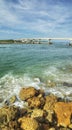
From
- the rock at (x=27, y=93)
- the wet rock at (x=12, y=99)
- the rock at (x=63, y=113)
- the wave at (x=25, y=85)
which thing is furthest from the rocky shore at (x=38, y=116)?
the wave at (x=25, y=85)

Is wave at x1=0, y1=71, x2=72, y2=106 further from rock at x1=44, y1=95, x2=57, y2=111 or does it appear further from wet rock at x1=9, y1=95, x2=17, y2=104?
rock at x1=44, y1=95, x2=57, y2=111

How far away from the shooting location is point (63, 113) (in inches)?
467

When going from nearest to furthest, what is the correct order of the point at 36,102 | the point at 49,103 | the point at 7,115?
1. the point at 7,115
2. the point at 49,103
3. the point at 36,102

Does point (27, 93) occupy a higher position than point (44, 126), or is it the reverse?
point (27, 93)

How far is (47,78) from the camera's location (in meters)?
21.6

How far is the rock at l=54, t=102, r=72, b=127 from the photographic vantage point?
11405 mm

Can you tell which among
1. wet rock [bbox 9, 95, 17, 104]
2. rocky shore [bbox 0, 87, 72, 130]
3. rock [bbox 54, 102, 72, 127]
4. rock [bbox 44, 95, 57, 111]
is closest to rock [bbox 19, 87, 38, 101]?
wet rock [bbox 9, 95, 17, 104]

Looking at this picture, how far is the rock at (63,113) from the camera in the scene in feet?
37.4

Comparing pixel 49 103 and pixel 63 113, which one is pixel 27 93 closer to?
pixel 49 103

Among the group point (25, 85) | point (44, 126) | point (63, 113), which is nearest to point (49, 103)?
point (63, 113)

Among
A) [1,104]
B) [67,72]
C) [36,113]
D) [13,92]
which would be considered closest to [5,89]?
[13,92]

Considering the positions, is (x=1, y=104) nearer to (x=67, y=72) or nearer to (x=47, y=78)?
(x=47, y=78)

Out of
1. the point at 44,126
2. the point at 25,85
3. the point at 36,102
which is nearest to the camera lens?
the point at 44,126

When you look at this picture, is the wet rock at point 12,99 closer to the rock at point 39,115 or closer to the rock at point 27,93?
the rock at point 27,93
